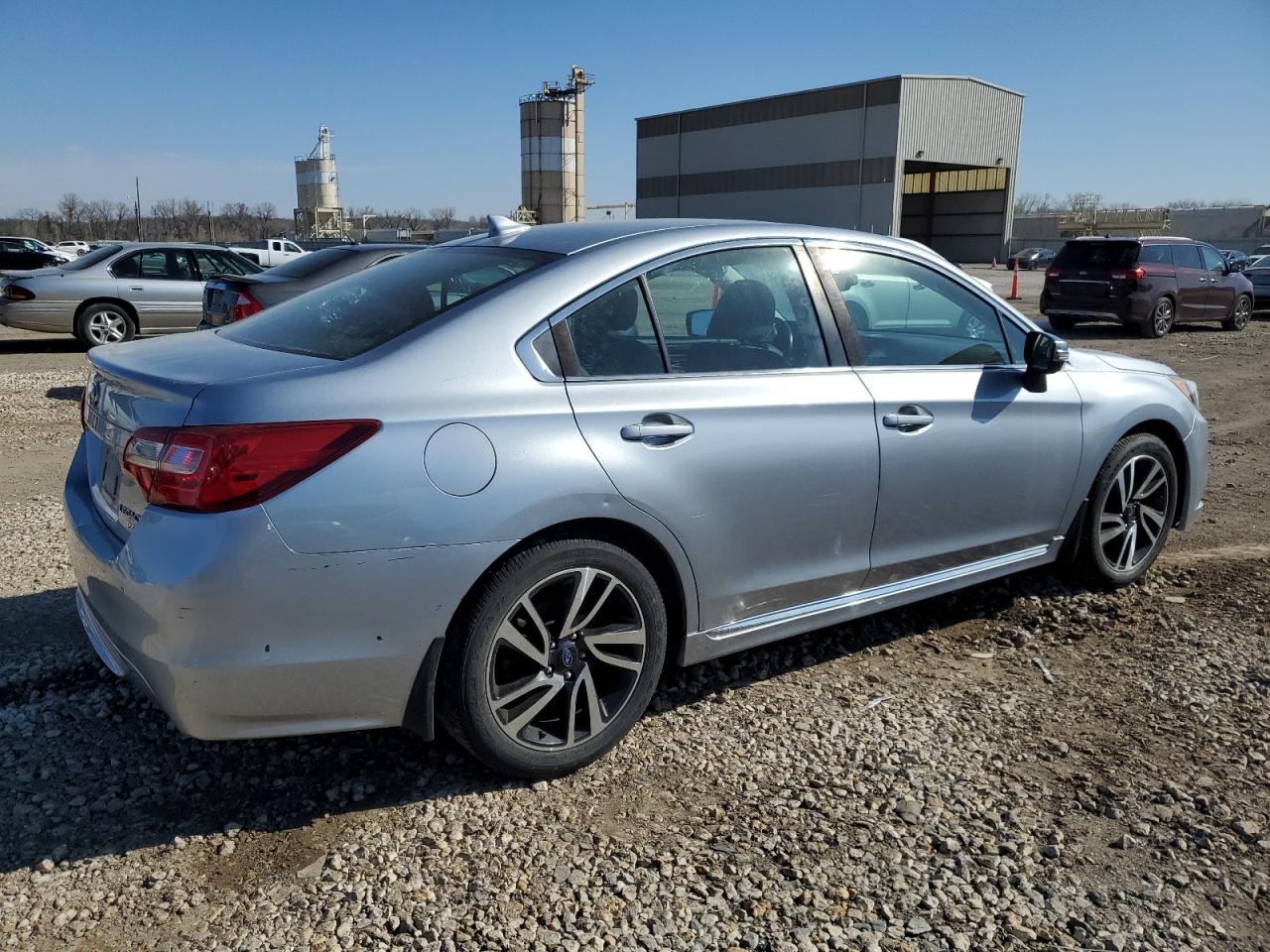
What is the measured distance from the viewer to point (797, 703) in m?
3.57

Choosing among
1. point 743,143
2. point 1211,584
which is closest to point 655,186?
point 743,143

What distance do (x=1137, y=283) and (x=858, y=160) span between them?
4066 centimetres

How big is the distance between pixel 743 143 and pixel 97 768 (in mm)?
61124

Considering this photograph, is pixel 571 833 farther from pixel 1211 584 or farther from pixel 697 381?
pixel 1211 584

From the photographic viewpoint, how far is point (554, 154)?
69812mm

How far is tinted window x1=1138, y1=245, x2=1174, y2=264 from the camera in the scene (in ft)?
54.5

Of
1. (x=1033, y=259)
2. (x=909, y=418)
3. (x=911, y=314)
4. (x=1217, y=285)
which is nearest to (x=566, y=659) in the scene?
(x=909, y=418)

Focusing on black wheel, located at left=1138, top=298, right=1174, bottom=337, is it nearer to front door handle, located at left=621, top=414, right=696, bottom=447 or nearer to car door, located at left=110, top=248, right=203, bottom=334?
car door, located at left=110, top=248, right=203, bottom=334

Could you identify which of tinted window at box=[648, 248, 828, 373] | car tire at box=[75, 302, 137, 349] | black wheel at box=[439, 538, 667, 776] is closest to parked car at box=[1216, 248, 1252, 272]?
tinted window at box=[648, 248, 828, 373]

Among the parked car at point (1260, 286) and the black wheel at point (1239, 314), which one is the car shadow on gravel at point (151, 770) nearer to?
the black wheel at point (1239, 314)

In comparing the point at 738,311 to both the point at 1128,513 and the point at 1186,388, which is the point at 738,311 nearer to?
the point at 1128,513

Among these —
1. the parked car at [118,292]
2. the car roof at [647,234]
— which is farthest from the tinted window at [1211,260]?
the car roof at [647,234]

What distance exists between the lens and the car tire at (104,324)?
1299cm

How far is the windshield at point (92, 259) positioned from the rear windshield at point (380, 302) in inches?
446
